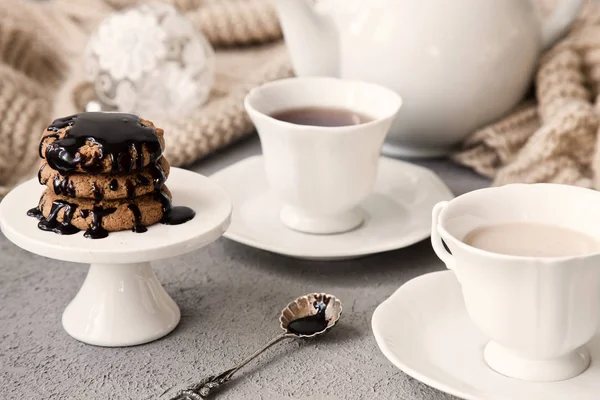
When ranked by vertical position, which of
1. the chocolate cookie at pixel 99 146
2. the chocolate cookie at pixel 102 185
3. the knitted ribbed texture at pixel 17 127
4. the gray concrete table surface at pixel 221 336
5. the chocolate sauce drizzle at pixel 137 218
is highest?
the chocolate cookie at pixel 99 146

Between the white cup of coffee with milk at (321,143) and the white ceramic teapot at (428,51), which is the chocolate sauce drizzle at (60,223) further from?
the white ceramic teapot at (428,51)

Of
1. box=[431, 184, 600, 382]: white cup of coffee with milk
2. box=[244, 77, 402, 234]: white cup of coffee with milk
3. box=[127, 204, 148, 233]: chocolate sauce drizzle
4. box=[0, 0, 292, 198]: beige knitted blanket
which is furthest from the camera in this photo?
box=[0, 0, 292, 198]: beige knitted blanket

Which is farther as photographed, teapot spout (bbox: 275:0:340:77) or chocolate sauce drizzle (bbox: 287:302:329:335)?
teapot spout (bbox: 275:0:340:77)

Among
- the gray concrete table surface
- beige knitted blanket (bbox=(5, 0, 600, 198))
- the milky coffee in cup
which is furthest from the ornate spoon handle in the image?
beige knitted blanket (bbox=(5, 0, 600, 198))

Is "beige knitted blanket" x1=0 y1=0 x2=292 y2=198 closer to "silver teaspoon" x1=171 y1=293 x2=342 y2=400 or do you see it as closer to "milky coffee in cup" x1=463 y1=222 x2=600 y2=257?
"silver teaspoon" x1=171 y1=293 x2=342 y2=400

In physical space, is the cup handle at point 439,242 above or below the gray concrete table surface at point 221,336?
above

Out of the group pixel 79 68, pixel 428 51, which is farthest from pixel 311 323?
pixel 79 68

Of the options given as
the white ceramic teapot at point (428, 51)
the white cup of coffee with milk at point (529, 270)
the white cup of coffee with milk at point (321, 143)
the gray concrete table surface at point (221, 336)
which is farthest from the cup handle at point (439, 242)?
the white ceramic teapot at point (428, 51)

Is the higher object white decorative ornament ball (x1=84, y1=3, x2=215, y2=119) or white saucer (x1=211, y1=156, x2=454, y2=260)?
white decorative ornament ball (x1=84, y1=3, x2=215, y2=119)
